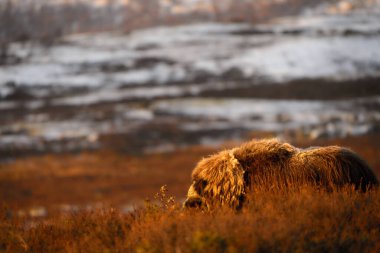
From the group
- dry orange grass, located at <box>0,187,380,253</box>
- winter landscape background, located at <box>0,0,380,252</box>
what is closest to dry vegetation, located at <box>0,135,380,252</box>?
dry orange grass, located at <box>0,187,380,253</box>

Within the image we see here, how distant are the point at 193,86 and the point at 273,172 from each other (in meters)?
97.8

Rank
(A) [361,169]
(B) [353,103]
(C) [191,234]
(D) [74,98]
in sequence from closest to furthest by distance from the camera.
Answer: (C) [191,234], (A) [361,169], (B) [353,103], (D) [74,98]

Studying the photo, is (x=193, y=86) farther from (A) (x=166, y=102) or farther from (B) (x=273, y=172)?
(B) (x=273, y=172)

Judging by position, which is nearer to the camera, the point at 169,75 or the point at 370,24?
the point at 169,75

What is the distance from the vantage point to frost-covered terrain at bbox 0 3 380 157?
67906 millimetres

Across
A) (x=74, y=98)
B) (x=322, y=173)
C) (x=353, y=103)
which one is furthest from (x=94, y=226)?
(x=74, y=98)

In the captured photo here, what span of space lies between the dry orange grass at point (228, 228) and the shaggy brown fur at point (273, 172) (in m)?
0.24

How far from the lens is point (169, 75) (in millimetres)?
113188

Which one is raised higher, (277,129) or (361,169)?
(361,169)

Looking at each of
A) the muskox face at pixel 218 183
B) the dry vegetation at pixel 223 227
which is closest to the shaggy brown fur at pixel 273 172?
the muskox face at pixel 218 183

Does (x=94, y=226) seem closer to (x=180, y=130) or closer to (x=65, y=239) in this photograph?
(x=65, y=239)

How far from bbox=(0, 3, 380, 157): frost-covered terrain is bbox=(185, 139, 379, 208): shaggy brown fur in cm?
5554

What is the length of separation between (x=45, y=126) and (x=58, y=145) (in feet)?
33.5

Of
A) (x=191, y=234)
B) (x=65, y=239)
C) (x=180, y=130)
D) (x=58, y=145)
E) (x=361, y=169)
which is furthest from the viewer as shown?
(x=180, y=130)
